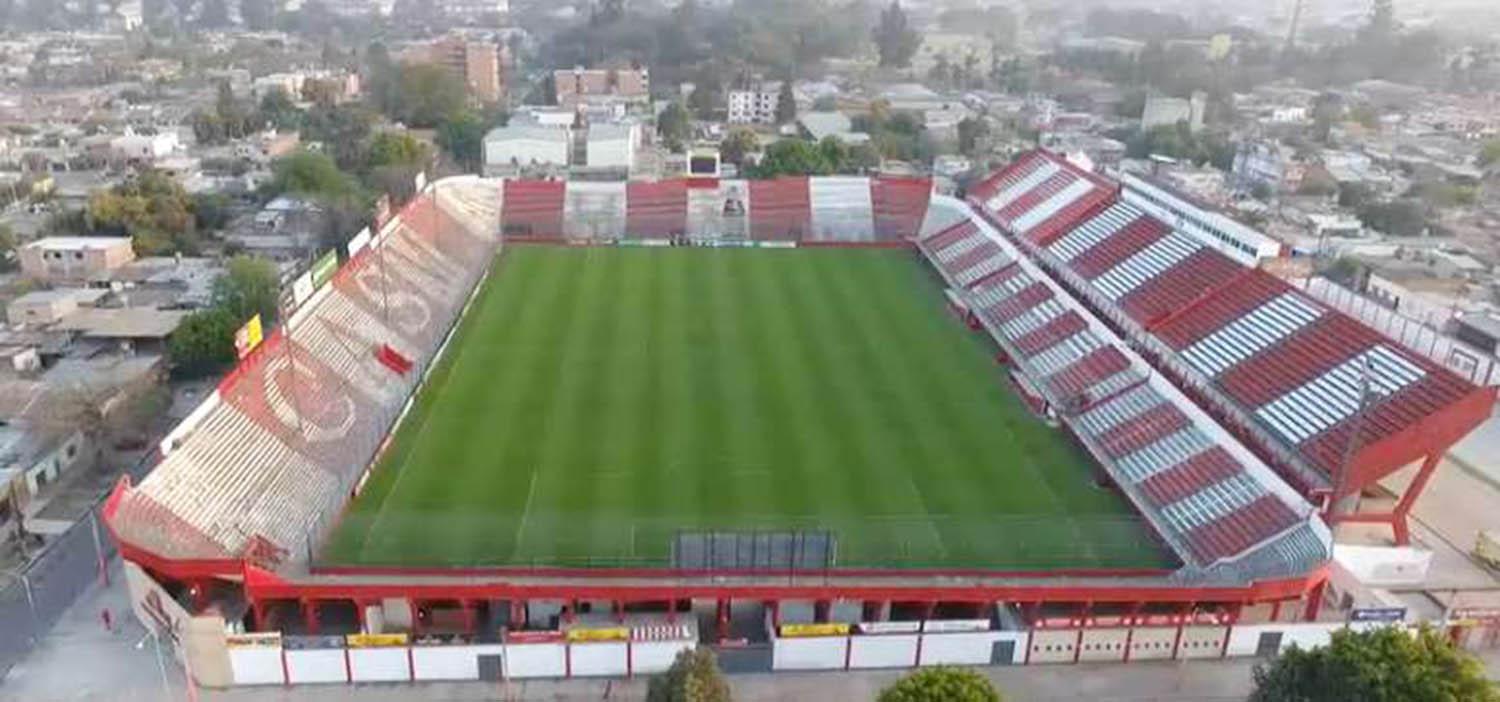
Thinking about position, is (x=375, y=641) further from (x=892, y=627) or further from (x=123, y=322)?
(x=123, y=322)

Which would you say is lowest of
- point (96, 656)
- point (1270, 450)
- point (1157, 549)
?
point (96, 656)

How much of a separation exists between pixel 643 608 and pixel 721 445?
822 cm

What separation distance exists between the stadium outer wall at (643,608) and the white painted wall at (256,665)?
33 millimetres

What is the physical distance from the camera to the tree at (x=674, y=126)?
294 feet

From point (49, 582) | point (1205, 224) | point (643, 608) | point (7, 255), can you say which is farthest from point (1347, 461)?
point (7, 255)

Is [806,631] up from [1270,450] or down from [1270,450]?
down

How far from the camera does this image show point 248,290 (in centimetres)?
4212

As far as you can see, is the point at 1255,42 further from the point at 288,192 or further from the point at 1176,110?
the point at 288,192

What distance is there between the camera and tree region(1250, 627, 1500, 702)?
18.6 meters

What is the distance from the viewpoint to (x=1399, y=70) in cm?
13850

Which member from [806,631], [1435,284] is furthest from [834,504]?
[1435,284]

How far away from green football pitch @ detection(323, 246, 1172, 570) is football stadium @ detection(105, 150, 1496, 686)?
14 centimetres

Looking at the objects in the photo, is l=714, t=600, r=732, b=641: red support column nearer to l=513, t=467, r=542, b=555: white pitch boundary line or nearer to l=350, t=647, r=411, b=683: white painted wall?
l=513, t=467, r=542, b=555: white pitch boundary line

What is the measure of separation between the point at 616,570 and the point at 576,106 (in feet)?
269
